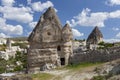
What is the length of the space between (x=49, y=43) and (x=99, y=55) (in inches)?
383

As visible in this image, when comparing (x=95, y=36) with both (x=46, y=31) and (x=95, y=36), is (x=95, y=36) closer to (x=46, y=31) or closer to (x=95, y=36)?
(x=95, y=36)

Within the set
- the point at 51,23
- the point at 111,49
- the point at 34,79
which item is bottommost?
the point at 34,79

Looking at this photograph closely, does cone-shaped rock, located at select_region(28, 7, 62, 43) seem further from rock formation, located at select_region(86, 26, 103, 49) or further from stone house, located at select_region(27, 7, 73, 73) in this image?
rock formation, located at select_region(86, 26, 103, 49)

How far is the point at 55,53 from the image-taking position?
175ft

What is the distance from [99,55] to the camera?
46.8 meters

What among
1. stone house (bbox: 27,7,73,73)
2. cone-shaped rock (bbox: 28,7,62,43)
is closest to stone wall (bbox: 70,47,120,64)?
stone house (bbox: 27,7,73,73)

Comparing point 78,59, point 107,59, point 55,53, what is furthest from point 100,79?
point 55,53

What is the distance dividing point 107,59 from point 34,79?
892cm

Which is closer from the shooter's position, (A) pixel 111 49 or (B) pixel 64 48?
(A) pixel 111 49

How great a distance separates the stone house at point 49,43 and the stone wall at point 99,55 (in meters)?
3.13

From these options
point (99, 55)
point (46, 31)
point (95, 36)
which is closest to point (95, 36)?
point (95, 36)

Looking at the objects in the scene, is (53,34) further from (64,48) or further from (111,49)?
(111,49)

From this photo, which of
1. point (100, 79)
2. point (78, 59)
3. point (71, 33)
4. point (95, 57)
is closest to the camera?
point (100, 79)

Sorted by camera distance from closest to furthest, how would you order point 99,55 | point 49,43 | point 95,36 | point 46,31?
1. point 99,55
2. point 49,43
3. point 46,31
4. point 95,36
